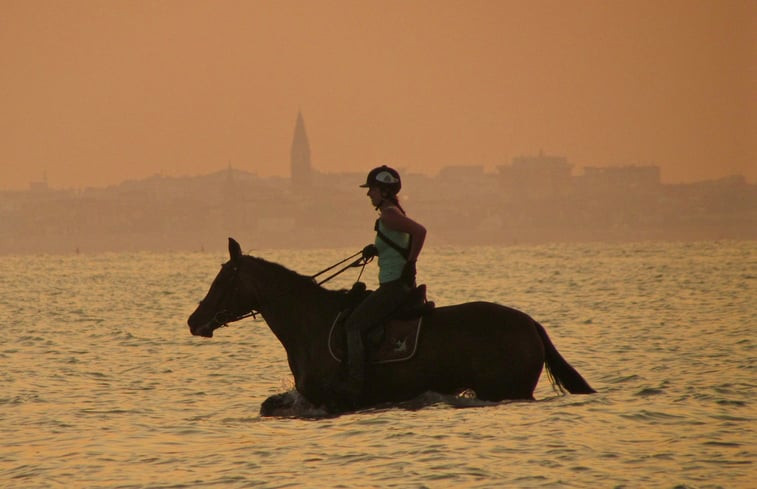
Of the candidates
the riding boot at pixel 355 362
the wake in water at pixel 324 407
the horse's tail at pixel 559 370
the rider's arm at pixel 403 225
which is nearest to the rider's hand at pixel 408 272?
the rider's arm at pixel 403 225

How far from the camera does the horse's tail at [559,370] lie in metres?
15.6

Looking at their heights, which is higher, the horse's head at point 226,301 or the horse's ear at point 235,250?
the horse's ear at point 235,250

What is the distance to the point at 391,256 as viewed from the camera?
49.9 feet

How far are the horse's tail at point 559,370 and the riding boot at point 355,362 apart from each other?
207 centimetres

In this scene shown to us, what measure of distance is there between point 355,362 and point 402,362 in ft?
1.77

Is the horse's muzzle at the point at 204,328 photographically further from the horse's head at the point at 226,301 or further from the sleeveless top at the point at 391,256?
the sleeveless top at the point at 391,256

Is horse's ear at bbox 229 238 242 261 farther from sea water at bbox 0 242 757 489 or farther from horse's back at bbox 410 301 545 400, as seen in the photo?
horse's back at bbox 410 301 545 400

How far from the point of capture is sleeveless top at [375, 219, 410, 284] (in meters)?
15.1

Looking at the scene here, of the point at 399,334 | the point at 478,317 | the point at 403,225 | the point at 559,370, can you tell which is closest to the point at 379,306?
the point at 399,334

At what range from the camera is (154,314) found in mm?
47406

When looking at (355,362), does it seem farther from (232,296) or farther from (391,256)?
(232,296)

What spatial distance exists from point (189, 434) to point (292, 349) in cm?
157

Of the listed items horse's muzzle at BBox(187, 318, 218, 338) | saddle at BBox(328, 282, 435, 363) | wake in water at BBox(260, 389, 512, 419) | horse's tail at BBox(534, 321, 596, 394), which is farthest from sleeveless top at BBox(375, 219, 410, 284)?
horse's muzzle at BBox(187, 318, 218, 338)

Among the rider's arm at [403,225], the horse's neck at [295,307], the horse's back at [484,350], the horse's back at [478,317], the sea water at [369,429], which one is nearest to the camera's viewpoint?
the sea water at [369,429]
